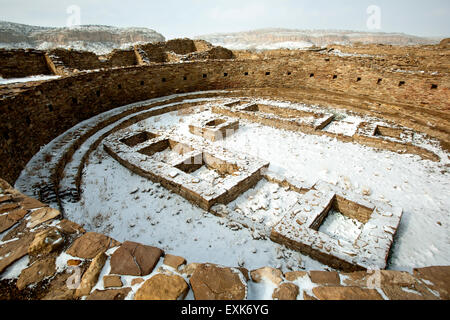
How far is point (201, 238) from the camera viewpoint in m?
4.43

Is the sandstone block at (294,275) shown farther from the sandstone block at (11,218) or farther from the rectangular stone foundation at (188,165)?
the sandstone block at (11,218)

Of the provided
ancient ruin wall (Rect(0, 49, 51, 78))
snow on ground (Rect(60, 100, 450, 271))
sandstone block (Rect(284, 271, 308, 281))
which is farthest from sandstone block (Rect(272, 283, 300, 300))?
ancient ruin wall (Rect(0, 49, 51, 78))

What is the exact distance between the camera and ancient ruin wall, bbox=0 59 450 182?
617 centimetres

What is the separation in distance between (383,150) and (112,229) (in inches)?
332

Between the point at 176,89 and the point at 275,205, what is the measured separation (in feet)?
31.8

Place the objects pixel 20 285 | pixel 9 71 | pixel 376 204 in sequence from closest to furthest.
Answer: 1. pixel 20 285
2. pixel 376 204
3. pixel 9 71

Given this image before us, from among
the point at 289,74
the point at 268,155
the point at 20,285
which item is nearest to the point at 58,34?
the point at 289,74

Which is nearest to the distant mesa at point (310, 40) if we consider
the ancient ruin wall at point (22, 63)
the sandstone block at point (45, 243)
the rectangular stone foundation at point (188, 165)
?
the ancient ruin wall at point (22, 63)

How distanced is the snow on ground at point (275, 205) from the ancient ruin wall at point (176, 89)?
5.92 feet

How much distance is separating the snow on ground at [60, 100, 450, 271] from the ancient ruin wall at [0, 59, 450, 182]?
180 centimetres

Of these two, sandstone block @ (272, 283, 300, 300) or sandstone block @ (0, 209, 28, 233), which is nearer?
sandstone block @ (272, 283, 300, 300)

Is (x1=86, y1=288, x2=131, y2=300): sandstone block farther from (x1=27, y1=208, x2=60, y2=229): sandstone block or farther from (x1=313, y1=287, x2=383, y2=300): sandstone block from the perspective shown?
(x1=313, y1=287, x2=383, y2=300): sandstone block

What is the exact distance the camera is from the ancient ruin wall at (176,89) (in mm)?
6168

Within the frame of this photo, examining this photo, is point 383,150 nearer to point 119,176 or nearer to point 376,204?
point 376,204
